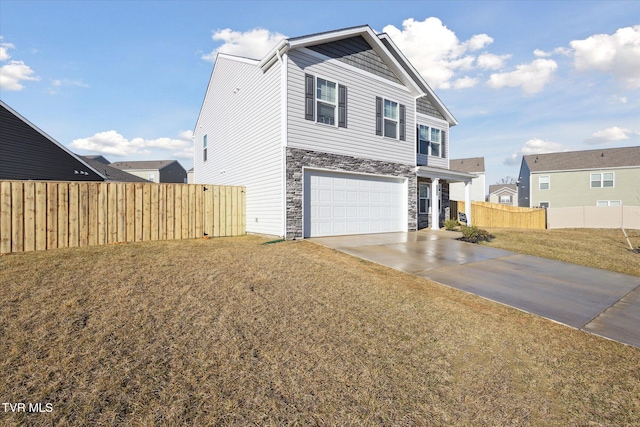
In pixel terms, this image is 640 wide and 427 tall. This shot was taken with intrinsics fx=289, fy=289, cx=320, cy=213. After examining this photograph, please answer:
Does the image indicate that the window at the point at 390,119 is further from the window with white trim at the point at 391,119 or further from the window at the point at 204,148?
the window at the point at 204,148

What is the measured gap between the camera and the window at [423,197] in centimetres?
1593

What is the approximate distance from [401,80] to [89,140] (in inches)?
2543

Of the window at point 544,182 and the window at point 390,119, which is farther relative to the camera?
the window at point 544,182

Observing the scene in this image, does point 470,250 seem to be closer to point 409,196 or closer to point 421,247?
point 421,247

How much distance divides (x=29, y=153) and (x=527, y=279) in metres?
20.2

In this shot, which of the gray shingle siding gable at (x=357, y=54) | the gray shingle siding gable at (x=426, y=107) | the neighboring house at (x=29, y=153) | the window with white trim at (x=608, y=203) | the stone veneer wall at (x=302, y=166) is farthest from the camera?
the window with white trim at (x=608, y=203)

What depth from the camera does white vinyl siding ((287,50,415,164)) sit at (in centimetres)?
1009

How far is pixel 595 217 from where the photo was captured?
21.2 meters

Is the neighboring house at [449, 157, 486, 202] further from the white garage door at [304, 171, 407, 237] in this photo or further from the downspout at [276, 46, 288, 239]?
the downspout at [276, 46, 288, 239]

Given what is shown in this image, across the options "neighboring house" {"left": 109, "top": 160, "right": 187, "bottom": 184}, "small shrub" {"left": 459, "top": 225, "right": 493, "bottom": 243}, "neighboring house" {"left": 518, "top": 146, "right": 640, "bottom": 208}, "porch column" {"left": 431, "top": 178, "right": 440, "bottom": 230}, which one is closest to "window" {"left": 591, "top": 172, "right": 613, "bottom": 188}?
"neighboring house" {"left": 518, "top": 146, "right": 640, "bottom": 208}

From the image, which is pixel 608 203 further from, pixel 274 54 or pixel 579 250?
pixel 274 54

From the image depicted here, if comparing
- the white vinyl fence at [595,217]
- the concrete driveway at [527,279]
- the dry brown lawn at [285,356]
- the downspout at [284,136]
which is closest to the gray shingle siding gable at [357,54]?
the downspout at [284,136]

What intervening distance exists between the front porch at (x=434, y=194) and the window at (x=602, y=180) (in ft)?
69.8

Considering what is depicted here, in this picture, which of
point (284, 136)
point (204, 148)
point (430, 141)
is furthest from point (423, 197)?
point (204, 148)
